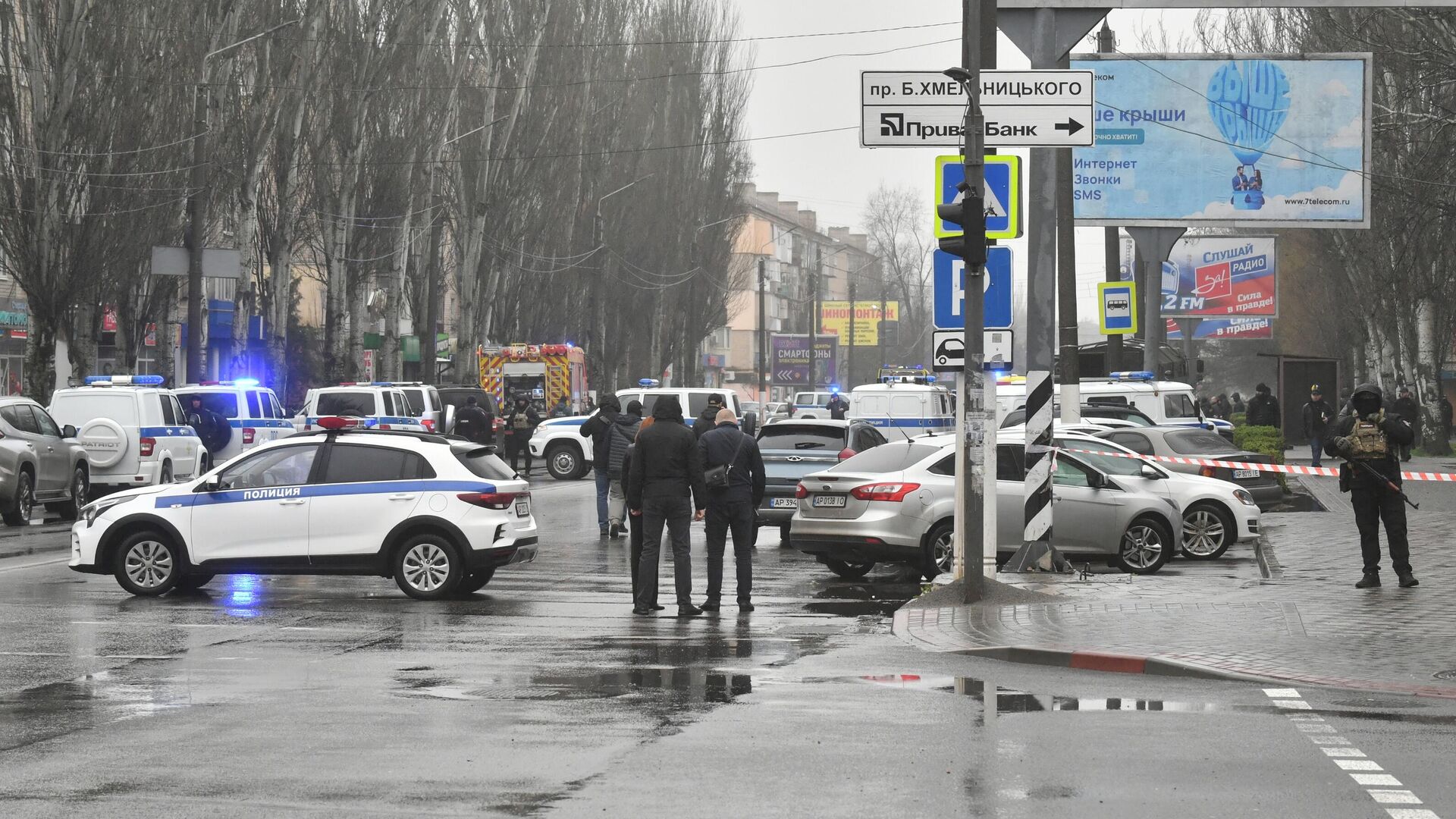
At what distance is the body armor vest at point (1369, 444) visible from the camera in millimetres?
15336

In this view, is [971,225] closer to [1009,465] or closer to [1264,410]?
[1009,465]

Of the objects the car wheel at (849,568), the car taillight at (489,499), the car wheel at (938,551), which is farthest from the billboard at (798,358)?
the car taillight at (489,499)

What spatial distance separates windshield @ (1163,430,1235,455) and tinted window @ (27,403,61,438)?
15802 millimetres

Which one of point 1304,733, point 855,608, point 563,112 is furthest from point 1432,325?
point 1304,733

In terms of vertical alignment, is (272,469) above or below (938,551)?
above

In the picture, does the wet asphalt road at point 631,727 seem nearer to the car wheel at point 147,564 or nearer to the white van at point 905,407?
the car wheel at point 147,564

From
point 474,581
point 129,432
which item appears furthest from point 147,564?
point 129,432

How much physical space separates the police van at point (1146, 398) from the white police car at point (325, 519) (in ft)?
53.4

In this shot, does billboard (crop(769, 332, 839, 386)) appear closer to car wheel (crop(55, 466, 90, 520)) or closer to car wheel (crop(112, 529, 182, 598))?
car wheel (crop(55, 466, 90, 520))

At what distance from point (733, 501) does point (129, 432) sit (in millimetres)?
15314

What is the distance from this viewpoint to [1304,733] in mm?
8742

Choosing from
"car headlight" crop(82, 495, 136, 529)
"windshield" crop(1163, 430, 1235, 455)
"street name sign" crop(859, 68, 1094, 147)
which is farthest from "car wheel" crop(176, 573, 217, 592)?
"windshield" crop(1163, 430, 1235, 455)

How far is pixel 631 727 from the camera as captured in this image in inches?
345

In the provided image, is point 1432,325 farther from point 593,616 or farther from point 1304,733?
point 1304,733
